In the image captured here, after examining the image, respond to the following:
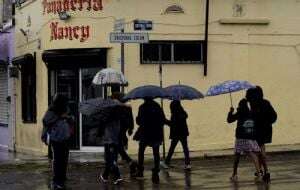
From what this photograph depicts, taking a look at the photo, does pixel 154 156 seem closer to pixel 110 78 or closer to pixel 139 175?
pixel 139 175

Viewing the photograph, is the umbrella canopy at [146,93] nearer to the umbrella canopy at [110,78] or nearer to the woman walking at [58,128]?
the woman walking at [58,128]

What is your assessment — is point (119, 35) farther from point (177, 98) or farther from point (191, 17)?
point (191, 17)

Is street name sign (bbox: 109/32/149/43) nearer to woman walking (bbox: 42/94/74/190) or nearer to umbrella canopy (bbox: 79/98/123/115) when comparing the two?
umbrella canopy (bbox: 79/98/123/115)

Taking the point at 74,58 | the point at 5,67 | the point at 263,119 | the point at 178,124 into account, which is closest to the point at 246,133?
the point at 263,119

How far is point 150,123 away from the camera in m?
14.3

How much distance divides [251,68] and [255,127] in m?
7.46

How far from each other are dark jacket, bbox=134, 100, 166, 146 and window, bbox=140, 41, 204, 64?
632 centimetres

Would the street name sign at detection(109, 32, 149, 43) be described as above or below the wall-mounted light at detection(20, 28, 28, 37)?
below

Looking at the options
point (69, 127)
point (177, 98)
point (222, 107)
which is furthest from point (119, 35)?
point (222, 107)

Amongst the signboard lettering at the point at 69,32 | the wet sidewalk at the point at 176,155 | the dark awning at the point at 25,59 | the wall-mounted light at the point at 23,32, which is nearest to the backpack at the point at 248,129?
the wet sidewalk at the point at 176,155

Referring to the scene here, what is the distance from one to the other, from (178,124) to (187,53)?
4718 millimetres

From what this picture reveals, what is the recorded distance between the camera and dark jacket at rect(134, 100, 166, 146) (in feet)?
46.9

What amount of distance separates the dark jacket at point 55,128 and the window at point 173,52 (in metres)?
7.73

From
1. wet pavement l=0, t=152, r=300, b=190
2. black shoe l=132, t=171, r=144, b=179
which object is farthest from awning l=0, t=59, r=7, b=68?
black shoe l=132, t=171, r=144, b=179
